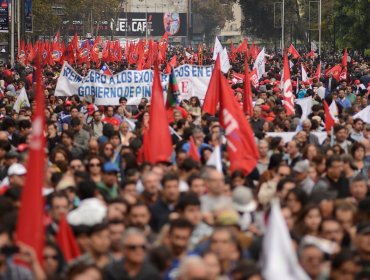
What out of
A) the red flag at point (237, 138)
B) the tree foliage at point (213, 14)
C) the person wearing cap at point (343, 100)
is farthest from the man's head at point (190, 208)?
the tree foliage at point (213, 14)

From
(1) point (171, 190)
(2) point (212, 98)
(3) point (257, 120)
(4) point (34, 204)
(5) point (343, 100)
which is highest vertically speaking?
(4) point (34, 204)

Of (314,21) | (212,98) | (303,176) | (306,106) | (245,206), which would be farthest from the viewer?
(314,21)

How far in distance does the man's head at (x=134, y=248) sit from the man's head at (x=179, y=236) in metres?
0.42

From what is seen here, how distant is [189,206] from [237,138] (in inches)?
178

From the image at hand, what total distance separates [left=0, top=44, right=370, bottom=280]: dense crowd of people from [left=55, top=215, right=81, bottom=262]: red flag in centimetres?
7

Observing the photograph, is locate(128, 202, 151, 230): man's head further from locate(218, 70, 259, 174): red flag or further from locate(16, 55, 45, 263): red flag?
locate(218, 70, 259, 174): red flag

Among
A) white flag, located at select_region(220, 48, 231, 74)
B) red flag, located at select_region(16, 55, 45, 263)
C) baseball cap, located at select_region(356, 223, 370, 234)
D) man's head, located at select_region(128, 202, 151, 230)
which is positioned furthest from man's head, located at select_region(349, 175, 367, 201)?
white flag, located at select_region(220, 48, 231, 74)

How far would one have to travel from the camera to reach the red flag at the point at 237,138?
14070 mm

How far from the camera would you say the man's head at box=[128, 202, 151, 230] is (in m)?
9.98

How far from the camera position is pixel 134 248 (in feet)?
28.7

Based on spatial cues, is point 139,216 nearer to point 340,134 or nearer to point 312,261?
point 312,261

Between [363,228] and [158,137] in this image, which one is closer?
[363,228]

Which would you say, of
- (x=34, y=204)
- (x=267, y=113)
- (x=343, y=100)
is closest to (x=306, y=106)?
(x=267, y=113)

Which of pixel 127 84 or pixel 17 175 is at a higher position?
pixel 127 84
